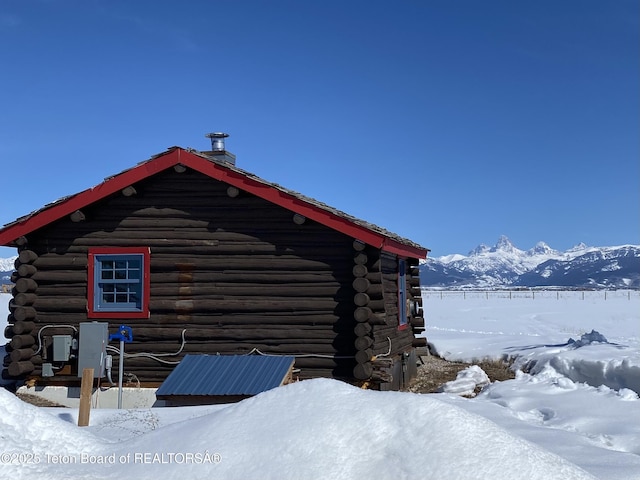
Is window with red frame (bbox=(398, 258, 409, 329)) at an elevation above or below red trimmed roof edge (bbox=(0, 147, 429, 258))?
below

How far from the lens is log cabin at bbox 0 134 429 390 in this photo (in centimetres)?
1187

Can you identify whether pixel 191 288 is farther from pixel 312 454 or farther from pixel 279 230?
pixel 312 454

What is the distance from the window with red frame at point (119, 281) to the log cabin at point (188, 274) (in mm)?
19

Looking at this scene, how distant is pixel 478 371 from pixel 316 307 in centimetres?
447

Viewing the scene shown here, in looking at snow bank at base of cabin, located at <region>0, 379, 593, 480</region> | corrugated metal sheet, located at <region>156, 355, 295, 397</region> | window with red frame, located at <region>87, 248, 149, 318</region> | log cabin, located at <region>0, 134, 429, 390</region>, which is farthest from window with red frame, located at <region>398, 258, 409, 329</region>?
snow bank at base of cabin, located at <region>0, 379, 593, 480</region>

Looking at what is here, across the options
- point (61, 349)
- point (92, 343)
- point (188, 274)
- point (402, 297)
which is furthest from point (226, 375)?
point (402, 297)

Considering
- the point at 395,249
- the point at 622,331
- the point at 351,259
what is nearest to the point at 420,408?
the point at 351,259

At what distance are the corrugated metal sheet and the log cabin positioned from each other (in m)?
0.41

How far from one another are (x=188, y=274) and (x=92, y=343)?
211cm

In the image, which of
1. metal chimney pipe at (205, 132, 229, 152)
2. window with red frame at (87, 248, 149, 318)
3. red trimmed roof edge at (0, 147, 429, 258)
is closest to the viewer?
red trimmed roof edge at (0, 147, 429, 258)

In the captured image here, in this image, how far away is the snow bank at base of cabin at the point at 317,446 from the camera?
13.9ft

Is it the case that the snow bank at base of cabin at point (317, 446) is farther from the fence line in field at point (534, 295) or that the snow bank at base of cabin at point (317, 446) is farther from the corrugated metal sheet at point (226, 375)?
the fence line in field at point (534, 295)

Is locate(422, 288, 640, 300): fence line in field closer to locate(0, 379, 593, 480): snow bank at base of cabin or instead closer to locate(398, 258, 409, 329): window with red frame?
locate(398, 258, 409, 329): window with red frame

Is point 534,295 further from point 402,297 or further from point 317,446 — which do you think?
point 317,446
